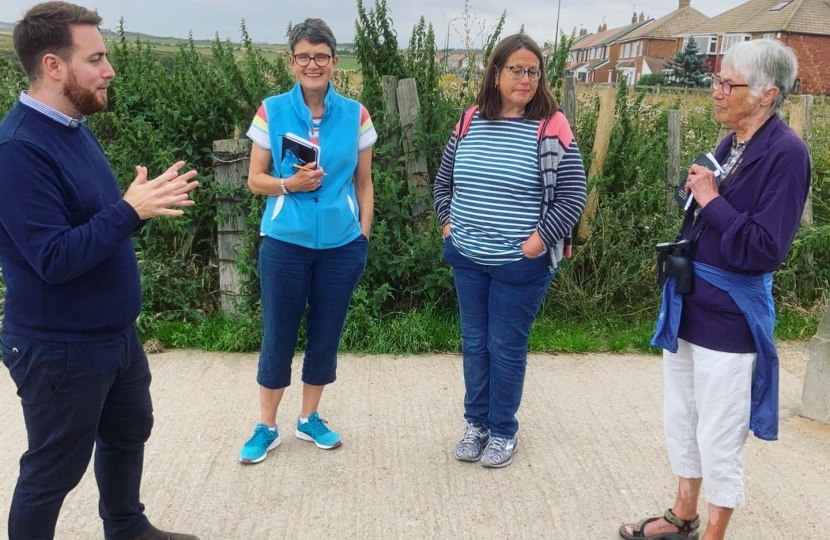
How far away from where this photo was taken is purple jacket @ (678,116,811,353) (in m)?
2.20

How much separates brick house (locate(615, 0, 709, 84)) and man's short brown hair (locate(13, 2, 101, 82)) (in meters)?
70.6

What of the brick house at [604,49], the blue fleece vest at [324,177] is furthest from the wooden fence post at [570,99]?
the brick house at [604,49]

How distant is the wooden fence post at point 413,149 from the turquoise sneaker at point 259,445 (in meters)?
2.14

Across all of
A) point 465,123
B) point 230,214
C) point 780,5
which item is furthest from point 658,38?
point 465,123

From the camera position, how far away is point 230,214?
485cm

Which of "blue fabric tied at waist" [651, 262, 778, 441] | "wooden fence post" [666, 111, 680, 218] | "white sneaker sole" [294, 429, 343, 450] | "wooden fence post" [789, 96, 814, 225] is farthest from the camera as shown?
"wooden fence post" [789, 96, 814, 225]

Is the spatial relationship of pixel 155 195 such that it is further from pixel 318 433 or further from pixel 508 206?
pixel 318 433

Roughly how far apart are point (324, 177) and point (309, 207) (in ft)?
0.51

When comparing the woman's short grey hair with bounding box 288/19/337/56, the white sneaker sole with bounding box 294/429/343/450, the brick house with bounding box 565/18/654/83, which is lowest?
the white sneaker sole with bounding box 294/429/343/450

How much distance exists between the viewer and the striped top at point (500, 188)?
9.79 feet

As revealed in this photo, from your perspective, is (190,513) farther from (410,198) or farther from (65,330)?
(410,198)

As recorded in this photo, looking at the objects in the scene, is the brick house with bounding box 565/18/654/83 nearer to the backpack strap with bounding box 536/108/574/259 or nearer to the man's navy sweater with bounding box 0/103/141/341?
the backpack strap with bounding box 536/108/574/259

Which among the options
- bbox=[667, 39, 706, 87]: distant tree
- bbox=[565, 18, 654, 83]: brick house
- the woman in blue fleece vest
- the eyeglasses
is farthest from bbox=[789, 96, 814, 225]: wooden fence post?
bbox=[565, 18, 654, 83]: brick house

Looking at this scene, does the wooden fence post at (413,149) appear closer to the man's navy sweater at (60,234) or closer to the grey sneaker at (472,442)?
the grey sneaker at (472,442)
